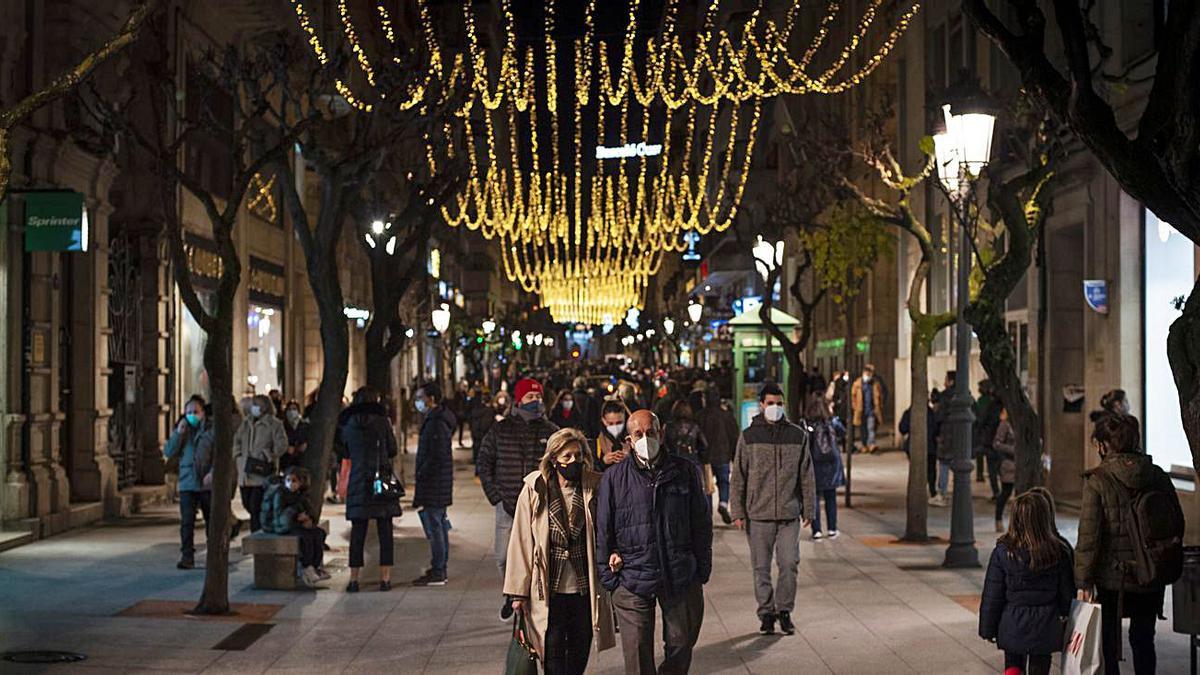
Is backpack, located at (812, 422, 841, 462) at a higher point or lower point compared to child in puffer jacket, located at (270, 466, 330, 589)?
higher

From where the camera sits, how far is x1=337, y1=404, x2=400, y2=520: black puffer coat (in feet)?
49.5

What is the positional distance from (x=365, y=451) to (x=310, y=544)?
3.39 ft

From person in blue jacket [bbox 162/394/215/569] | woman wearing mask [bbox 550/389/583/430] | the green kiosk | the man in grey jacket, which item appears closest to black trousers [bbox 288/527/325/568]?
person in blue jacket [bbox 162/394/215/569]

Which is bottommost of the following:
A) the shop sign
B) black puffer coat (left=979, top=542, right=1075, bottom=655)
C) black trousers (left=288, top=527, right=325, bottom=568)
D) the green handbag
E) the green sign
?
black trousers (left=288, top=527, right=325, bottom=568)

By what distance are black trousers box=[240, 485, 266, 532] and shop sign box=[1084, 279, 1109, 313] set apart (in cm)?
1101

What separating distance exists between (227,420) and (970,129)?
270 inches

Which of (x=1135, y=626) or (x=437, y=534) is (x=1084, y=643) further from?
(x=437, y=534)

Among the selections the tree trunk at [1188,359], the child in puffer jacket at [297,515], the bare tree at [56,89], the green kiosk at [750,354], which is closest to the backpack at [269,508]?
the child in puffer jacket at [297,515]

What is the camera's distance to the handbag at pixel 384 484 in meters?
15.1

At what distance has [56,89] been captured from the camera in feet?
32.3

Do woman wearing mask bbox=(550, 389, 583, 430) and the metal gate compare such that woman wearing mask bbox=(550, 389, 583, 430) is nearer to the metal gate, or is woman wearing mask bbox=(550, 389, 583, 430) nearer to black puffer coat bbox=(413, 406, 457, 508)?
the metal gate

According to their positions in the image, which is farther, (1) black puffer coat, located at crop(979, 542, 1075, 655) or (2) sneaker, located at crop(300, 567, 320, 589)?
(2) sneaker, located at crop(300, 567, 320, 589)

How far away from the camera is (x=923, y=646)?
39.0 feet

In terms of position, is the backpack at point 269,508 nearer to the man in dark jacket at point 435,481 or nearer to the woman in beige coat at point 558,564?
the man in dark jacket at point 435,481
